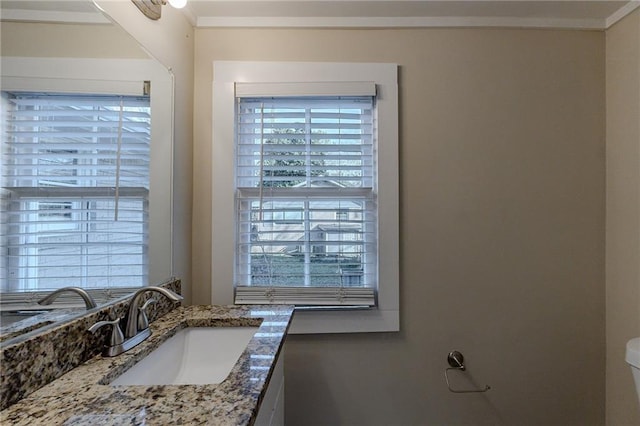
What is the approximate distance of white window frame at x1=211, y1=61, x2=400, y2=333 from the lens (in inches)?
52.1

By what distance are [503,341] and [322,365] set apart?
89cm

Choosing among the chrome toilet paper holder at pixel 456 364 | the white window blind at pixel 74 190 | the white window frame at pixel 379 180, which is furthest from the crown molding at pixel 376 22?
the chrome toilet paper holder at pixel 456 364

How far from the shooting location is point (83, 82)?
776 mm

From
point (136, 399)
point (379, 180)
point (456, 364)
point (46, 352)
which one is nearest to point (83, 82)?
point (46, 352)

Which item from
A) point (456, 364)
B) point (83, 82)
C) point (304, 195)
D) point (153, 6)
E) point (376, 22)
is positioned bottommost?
point (456, 364)

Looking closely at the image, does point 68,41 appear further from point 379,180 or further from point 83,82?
point 379,180

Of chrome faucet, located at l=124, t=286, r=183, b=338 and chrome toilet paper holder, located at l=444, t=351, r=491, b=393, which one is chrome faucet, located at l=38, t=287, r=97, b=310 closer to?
chrome faucet, located at l=124, t=286, r=183, b=338

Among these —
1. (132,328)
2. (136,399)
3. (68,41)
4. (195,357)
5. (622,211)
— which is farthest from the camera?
(622,211)

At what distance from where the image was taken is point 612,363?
1343mm

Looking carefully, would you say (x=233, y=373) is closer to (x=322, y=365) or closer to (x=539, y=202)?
(x=322, y=365)

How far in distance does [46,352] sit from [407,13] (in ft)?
5.85

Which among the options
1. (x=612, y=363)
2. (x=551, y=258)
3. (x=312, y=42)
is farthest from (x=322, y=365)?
(x=312, y=42)

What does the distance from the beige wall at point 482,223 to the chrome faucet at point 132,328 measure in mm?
473

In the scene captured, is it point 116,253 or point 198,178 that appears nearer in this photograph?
point 116,253
